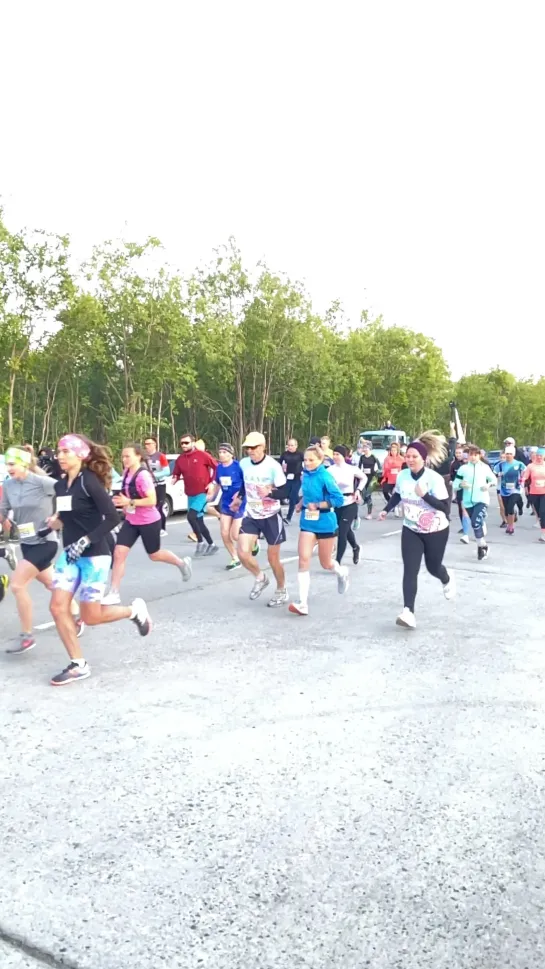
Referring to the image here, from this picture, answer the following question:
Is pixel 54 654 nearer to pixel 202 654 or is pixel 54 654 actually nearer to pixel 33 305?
pixel 202 654

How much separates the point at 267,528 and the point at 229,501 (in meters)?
2.63

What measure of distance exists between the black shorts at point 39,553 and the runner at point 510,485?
456 inches

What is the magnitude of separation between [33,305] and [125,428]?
6492 mm

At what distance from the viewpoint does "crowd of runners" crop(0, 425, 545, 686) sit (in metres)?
5.80

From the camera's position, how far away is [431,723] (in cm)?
495

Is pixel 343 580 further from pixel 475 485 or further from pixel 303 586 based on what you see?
pixel 475 485

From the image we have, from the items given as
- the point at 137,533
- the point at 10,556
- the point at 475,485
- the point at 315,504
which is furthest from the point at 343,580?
the point at 475,485

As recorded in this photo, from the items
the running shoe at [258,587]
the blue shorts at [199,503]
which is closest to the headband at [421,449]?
the running shoe at [258,587]

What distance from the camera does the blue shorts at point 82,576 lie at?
18.8 feet

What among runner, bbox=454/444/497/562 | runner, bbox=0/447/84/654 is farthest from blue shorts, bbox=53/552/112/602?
runner, bbox=454/444/497/562

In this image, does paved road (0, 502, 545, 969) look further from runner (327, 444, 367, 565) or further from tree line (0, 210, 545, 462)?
tree line (0, 210, 545, 462)

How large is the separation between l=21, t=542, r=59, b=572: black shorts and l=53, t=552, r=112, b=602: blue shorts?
87 centimetres

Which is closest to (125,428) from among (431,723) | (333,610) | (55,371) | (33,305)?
(33,305)

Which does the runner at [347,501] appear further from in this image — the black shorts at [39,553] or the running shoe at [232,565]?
the black shorts at [39,553]
